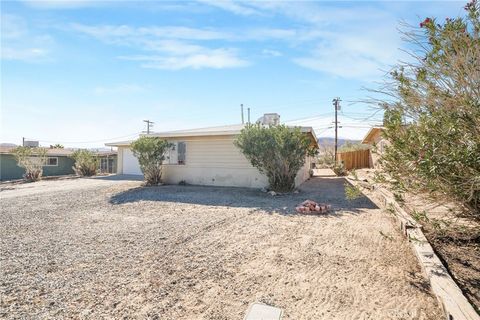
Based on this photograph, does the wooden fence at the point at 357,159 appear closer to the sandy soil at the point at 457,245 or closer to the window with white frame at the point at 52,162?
the sandy soil at the point at 457,245

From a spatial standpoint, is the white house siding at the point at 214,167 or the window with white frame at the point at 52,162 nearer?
the white house siding at the point at 214,167

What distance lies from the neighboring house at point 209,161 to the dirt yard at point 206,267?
208 inches

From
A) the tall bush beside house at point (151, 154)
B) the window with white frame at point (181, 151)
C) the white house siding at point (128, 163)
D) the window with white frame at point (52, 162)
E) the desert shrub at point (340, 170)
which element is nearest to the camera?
the tall bush beside house at point (151, 154)

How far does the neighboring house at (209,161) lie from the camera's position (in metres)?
11.7

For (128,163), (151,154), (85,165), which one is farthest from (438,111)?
(85,165)

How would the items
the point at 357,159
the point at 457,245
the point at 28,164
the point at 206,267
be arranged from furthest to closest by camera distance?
the point at 357,159 < the point at 28,164 < the point at 457,245 < the point at 206,267

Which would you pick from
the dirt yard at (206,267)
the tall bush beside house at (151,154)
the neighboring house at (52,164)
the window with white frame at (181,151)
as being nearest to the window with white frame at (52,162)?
the neighboring house at (52,164)

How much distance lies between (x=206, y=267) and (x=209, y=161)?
9200 mm

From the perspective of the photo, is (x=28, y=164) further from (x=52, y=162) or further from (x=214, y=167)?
(x=214, y=167)

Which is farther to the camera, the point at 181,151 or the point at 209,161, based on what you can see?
the point at 181,151

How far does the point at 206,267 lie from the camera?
3408 millimetres

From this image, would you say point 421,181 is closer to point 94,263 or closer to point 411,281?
point 411,281

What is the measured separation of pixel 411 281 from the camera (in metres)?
2.92

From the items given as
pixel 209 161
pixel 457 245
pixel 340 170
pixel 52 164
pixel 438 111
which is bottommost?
pixel 457 245
